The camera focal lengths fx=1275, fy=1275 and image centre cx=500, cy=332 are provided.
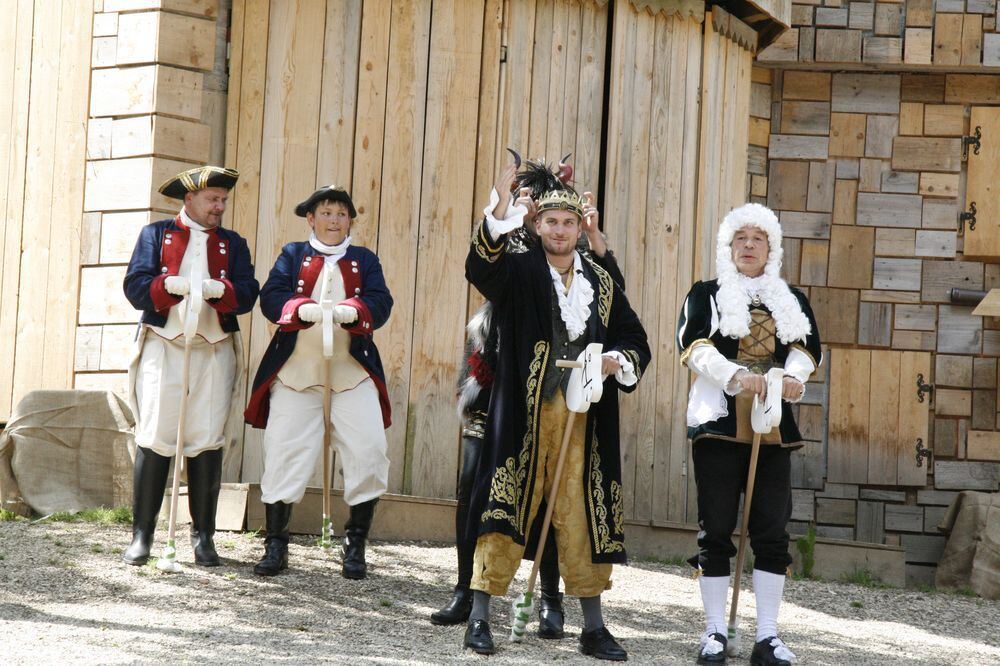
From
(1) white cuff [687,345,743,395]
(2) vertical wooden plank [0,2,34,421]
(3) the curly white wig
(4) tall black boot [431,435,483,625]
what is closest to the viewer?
(1) white cuff [687,345,743,395]

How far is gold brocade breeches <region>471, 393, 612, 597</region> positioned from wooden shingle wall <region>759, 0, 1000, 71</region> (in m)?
4.77

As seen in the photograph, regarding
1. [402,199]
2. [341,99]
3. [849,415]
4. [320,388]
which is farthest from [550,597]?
[849,415]

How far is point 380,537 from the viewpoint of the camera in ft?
21.1

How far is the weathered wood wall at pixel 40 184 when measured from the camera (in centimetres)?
689

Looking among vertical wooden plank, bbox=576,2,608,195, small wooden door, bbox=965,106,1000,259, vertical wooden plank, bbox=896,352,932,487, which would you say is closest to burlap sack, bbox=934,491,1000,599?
vertical wooden plank, bbox=896,352,932,487

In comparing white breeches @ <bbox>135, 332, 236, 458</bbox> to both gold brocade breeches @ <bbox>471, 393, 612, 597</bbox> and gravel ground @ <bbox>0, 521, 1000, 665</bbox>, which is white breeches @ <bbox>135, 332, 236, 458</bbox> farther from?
gold brocade breeches @ <bbox>471, 393, 612, 597</bbox>

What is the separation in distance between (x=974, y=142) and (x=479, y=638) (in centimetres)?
589

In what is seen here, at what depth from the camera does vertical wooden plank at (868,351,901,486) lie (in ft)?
27.9

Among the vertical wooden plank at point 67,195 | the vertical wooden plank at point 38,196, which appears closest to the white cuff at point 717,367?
the vertical wooden plank at point 67,195

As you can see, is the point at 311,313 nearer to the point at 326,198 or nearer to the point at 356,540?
the point at 326,198

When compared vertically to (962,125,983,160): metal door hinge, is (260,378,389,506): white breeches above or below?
below

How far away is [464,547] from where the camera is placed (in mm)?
4816

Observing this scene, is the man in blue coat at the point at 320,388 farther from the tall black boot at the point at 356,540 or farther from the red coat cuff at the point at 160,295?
the red coat cuff at the point at 160,295

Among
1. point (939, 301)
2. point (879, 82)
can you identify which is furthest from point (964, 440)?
point (879, 82)
